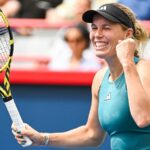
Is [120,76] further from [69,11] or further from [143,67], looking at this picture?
[69,11]

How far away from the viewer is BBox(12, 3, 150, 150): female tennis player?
3803 millimetres

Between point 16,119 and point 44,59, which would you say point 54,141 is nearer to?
point 16,119

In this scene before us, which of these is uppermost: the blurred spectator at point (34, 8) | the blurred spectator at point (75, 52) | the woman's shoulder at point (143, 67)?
the woman's shoulder at point (143, 67)

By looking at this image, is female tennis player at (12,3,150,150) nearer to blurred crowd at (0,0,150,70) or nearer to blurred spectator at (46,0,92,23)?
blurred crowd at (0,0,150,70)

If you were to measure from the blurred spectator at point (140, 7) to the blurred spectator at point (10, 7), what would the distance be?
1718 mm

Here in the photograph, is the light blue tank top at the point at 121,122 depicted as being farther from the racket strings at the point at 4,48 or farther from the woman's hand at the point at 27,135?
the racket strings at the point at 4,48

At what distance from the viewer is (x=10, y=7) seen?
296 inches

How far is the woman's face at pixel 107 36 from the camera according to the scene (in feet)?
13.2

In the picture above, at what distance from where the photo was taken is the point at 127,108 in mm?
3955

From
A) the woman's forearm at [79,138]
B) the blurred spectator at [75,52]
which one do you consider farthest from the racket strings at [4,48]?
the blurred spectator at [75,52]

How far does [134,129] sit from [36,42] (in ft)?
11.3

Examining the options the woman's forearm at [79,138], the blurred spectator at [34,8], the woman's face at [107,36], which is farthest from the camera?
the blurred spectator at [34,8]

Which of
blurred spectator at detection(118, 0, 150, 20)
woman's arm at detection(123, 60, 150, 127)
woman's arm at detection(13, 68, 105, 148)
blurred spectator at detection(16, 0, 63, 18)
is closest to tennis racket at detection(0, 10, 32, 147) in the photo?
woman's arm at detection(13, 68, 105, 148)

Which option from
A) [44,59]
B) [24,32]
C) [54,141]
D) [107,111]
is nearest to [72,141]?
[54,141]
